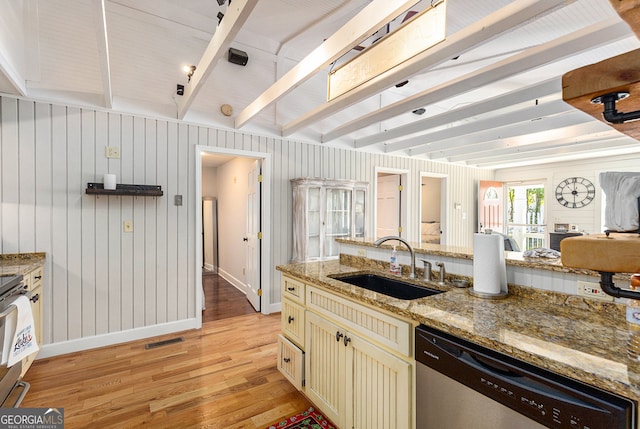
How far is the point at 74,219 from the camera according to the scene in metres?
3.02

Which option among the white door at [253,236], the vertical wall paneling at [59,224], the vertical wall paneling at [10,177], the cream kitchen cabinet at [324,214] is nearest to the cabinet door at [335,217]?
the cream kitchen cabinet at [324,214]

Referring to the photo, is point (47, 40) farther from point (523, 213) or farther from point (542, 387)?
point (523, 213)

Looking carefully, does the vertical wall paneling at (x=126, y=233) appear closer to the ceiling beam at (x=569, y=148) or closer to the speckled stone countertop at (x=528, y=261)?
the speckled stone countertop at (x=528, y=261)

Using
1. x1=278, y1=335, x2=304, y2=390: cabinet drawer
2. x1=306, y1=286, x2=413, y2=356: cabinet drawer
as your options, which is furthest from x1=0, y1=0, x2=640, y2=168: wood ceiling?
x1=278, y1=335, x2=304, y2=390: cabinet drawer

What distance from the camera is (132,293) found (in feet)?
10.8

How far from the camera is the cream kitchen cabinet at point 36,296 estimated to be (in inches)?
94.3

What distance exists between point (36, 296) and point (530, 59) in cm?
424

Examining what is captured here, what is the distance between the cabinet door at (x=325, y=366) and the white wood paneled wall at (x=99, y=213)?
2.02 meters

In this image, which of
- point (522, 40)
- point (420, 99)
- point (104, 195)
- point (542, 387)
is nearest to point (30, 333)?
point (104, 195)

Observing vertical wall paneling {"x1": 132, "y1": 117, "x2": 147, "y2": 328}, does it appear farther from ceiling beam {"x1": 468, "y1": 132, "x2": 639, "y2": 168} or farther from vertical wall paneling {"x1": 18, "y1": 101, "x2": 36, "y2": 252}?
ceiling beam {"x1": 468, "y1": 132, "x2": 639, "y2": 168}

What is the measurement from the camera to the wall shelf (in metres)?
2.94

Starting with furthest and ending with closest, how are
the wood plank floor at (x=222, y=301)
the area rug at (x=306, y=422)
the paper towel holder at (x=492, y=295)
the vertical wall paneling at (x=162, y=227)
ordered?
the wood plank floor at (x=222, y=301)
the vertical wall paneling at (x=162, y=227)
the area rug at (x=306, y=422)
the paper towel holder at (x=492, y=295)

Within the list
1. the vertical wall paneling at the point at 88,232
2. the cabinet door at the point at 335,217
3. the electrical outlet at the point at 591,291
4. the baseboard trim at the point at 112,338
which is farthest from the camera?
the cabinet door at the point at 335,217

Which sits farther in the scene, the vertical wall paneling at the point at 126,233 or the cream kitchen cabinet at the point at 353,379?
the vertical wall paneling at the point at 126,233
